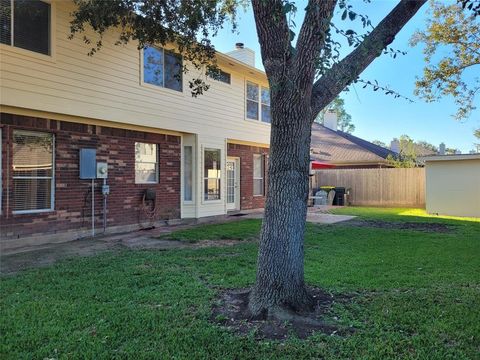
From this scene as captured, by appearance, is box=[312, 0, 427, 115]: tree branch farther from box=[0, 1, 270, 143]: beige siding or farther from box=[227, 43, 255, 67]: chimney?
box=[227, 43, 255, 67]: chimney

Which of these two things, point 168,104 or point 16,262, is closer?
point 16,262

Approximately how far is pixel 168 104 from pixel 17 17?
4.27 metres

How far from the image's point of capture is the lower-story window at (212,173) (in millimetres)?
12672

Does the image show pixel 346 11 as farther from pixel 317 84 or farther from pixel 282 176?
pixel 282 176

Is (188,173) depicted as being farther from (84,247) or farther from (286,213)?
(286,213)

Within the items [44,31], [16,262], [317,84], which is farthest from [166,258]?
[44,31]

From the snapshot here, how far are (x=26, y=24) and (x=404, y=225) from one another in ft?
35.6

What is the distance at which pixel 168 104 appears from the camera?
437 inches

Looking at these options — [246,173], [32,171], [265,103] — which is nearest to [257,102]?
[265,103]

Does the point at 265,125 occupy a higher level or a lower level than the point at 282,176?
higher

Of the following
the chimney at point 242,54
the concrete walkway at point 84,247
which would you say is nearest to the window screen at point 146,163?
the concrete walkway at point 84,247

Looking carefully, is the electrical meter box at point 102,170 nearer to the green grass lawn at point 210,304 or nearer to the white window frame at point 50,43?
the white window frame at point 50,43

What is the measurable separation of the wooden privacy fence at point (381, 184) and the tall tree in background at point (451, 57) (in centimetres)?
440

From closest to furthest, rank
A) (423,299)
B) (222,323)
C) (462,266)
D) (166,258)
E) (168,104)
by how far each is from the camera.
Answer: (222,323)
(423,299)
(462,266)
(166,258)
(168,104)
